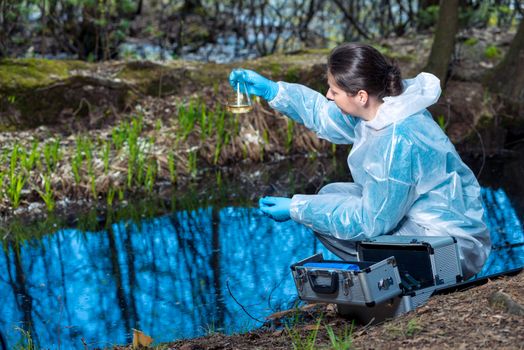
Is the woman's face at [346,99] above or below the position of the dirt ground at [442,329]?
above

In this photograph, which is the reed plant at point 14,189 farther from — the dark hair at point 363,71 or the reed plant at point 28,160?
the dark hair at point 363,71

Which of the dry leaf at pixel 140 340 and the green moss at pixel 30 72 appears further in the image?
the green moss at pixel 30 72

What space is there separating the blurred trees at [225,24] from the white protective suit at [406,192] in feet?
17.0

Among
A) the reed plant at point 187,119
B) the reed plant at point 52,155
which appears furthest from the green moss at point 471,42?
the reed plant at point 52,155

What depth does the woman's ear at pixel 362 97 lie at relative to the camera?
11.5 ft

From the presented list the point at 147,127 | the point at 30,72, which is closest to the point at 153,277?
the point at 147,127

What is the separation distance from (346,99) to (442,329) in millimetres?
1116

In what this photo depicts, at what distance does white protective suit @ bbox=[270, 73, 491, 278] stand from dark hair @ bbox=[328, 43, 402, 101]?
0.08 metres

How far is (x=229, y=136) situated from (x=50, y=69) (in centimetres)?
173

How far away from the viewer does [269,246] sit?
16.7 ft

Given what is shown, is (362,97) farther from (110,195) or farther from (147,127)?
(147,127)

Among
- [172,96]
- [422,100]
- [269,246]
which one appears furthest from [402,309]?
[172,96]

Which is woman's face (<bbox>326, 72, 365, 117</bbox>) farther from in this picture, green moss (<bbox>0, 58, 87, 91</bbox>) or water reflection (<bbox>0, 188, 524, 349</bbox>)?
green moss (<bbox>0, 58, 87, 91</bbox>)

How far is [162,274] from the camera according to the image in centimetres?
470
